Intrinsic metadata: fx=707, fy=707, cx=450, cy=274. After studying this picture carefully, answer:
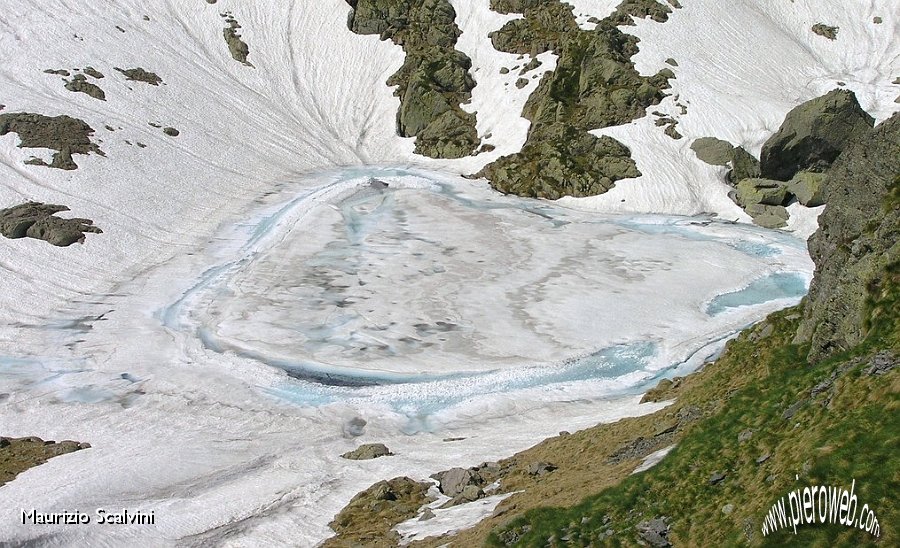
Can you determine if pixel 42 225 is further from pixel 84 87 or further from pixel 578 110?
pixel 578 110

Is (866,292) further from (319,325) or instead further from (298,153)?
(298,153)

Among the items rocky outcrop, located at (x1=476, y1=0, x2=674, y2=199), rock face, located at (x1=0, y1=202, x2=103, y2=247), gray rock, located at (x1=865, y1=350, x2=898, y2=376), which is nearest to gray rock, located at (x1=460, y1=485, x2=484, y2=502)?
gray rock, located at (x1=865, y1=350, x2=898, y2=376)

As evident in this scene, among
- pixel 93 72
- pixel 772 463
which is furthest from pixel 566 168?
pixel 772 463

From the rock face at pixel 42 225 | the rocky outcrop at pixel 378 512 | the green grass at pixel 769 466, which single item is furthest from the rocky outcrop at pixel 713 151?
the rock face at pixel 42 225

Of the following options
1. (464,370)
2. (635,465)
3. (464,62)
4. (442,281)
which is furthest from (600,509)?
(464,62)

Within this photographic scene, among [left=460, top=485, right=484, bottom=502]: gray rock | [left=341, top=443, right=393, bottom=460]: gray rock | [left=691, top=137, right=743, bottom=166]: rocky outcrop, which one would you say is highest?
[left=691, top=137, right=743, bottom=166]: rocky outcrop

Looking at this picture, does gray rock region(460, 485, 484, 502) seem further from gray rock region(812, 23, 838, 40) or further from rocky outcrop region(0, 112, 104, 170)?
gray rock region(812, 23, 838, 40)
